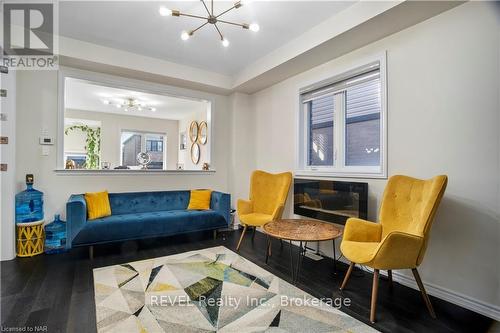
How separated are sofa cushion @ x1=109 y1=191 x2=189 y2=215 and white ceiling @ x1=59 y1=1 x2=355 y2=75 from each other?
210 cm

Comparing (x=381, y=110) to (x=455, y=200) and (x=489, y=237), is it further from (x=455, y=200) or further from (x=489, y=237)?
(x=489, y=237)

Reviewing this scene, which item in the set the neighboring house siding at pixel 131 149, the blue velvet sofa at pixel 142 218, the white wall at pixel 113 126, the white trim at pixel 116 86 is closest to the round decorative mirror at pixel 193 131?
the white wall at pixel 113 126

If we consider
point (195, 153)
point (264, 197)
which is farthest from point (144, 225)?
point (195, 153)

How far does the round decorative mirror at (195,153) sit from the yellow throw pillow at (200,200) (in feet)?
8.40

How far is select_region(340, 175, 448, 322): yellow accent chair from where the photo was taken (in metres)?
1.84

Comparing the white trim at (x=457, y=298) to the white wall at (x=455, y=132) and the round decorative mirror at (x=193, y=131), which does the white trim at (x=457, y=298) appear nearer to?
the white wall at (x=455, y=132)

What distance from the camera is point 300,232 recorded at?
2.45 m

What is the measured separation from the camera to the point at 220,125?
4676mm

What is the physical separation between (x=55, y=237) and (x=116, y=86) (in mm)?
2242

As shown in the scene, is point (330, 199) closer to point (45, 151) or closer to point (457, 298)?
point (457, 298)

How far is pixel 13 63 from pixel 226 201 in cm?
317

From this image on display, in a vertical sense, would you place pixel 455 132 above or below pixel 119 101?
below

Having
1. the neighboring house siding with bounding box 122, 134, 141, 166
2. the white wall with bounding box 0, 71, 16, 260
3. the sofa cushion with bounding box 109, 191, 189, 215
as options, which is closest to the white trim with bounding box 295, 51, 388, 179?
the sofa cushion with bounding box 109, 191, 189, 215

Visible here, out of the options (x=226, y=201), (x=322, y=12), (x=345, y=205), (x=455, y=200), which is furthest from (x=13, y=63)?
(x=455, y=200)
